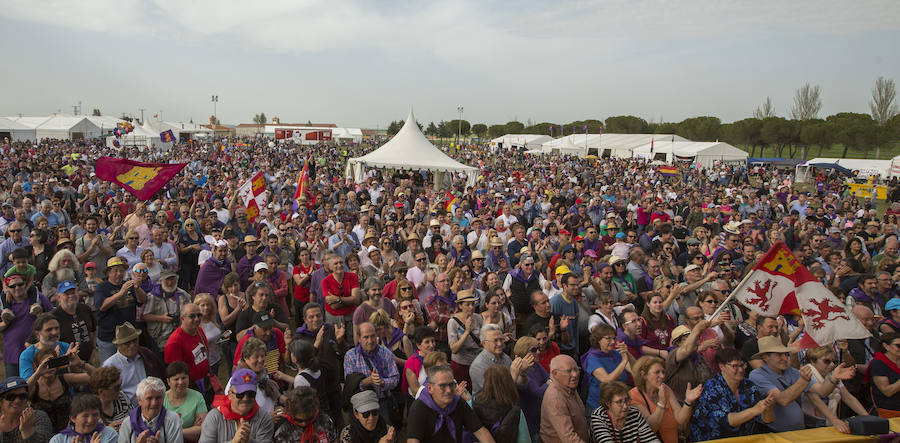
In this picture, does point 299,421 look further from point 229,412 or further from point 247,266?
point 247,266

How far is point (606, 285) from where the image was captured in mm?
5938

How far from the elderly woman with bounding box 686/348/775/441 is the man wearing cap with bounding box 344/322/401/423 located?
2234mm

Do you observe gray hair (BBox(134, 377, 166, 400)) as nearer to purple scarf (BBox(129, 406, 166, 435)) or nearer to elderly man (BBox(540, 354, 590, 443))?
purple scarf (BBox(129, 406, 166, 435))

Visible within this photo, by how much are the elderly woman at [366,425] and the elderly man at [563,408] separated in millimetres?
1064

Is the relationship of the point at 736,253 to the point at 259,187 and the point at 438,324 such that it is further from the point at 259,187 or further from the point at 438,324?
the point at 259,187

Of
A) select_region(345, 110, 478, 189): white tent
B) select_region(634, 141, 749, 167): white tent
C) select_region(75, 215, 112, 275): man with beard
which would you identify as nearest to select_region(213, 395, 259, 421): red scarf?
select_region(75, 215, 112, 275): man with beard

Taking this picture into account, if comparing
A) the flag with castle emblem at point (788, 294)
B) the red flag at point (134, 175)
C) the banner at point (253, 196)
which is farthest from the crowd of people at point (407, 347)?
the banner at point (253, 196)

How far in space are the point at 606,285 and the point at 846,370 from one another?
2.43 metres

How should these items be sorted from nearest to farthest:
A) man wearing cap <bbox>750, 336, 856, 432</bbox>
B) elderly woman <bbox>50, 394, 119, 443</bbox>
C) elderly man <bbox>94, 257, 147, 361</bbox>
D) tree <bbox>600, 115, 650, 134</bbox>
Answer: elderly woman <bbox>50, 394, 119, 443</bbox>
man wearing cap <bbox>750, 336, 856, 432</bbox>
elderly man <bbox>94, 257, 147, 361</bbox>
tree <bbox>600, 115, 650, 134</bbox>

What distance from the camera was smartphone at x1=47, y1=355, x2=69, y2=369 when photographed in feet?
11.6

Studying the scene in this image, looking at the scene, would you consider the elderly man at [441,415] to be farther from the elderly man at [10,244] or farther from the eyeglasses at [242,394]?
the elderly man at [10,244]

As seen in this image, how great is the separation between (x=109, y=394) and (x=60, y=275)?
2519 mm

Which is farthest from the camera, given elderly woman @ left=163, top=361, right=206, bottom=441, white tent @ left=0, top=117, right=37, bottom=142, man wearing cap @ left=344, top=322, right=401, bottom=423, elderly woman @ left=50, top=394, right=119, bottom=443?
white tent @ left=0, top=117, right=37, bottom=142

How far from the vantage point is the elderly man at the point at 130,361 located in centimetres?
384
